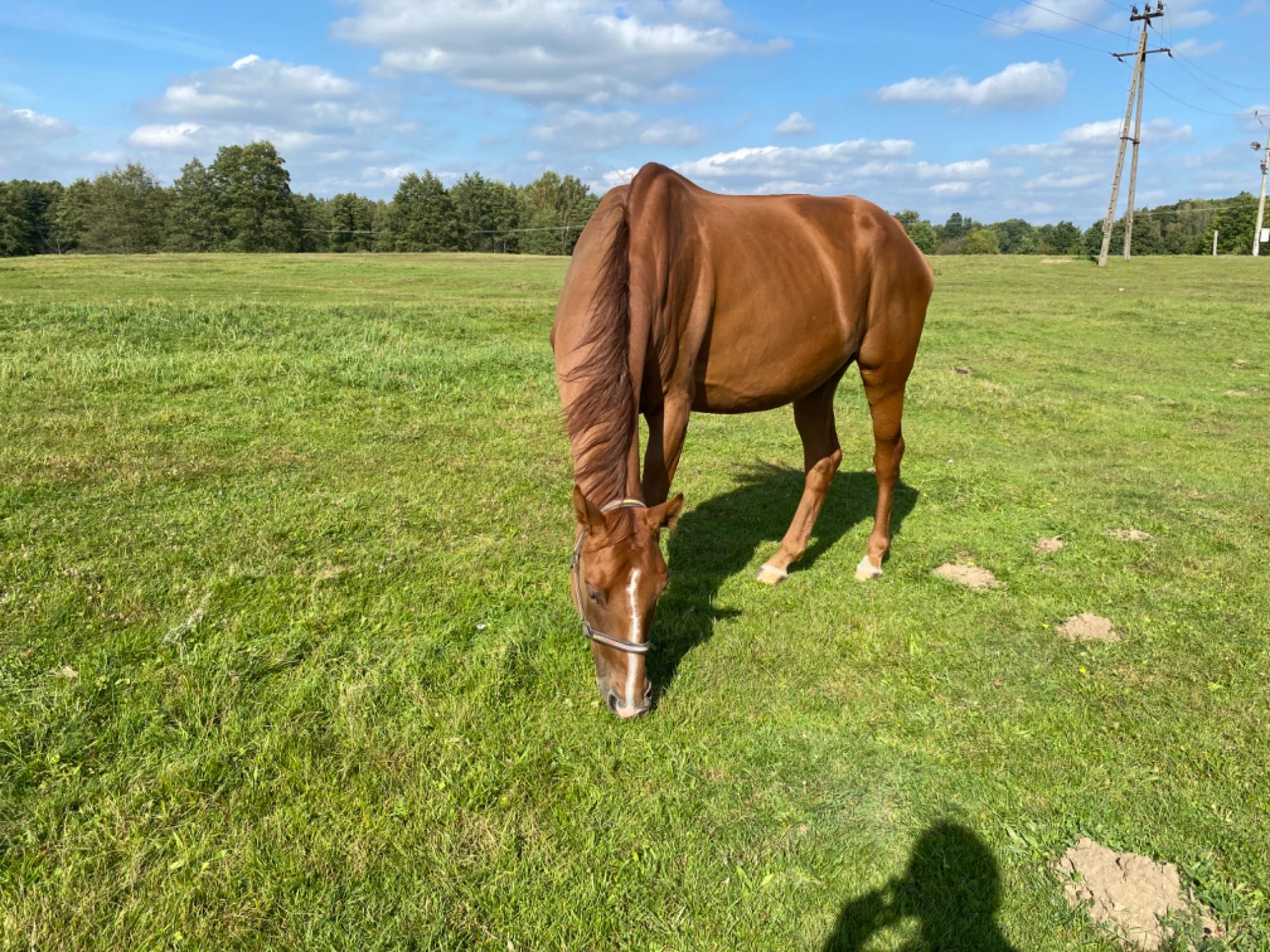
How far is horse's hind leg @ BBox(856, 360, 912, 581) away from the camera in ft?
17.4

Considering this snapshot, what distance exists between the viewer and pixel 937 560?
5520 millimetres

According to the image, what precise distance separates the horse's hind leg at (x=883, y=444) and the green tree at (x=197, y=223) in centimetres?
7103

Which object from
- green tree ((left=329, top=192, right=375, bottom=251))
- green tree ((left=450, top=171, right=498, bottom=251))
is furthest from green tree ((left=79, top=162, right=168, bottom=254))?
green tree ((left=450, top=171, right=498, bottom=251))

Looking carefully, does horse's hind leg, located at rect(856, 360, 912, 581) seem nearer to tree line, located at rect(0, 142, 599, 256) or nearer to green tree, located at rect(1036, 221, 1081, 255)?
tree line, located at rect(0, 142, 599, 256)

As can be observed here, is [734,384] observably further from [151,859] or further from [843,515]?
[151,859]

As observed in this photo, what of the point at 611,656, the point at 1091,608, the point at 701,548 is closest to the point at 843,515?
the point at 701,548

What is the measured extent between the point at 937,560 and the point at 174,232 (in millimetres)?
74926

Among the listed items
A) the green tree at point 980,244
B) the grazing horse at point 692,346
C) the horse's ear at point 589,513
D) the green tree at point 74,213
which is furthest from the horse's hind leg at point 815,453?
the green tree at point 980,244

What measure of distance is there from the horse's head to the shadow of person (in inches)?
44.3

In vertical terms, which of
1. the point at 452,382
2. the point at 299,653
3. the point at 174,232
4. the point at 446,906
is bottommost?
the point at 446,906

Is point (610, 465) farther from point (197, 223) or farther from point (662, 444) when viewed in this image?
point (197, 223)

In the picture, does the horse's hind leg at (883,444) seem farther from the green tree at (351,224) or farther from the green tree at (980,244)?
the green tree at (980,244)

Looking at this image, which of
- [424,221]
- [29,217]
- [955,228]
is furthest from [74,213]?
[955,228]

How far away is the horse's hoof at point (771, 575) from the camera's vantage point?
5.01 metres
